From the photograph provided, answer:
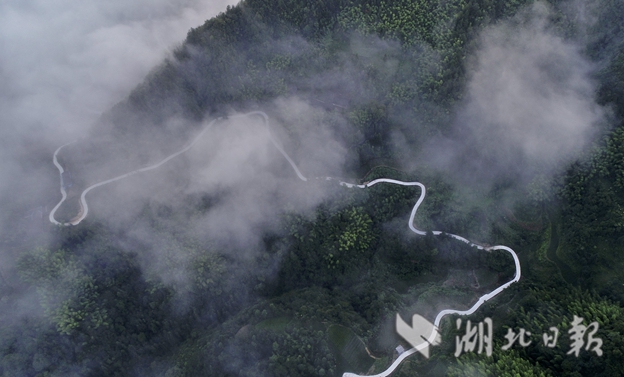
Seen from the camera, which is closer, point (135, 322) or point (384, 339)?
point (384, 339)

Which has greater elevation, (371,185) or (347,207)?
(371,185)

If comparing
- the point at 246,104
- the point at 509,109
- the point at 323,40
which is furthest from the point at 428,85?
the point at 246,104

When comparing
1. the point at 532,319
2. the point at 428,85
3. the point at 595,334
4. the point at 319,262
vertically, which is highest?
the point at 428,85

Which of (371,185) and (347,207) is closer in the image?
(347,207)

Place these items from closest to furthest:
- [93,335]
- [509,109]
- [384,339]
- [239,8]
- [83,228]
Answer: [384,339] < [93,335] < [83,228] < [509,109] < [239,8]

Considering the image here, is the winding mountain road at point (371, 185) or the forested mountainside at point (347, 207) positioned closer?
the winding mountain road at point (371, 185)

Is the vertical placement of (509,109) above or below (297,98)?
below

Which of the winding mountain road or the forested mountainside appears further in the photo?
the forested mountainside

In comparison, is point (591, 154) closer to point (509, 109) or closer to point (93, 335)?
point (509, 109)
